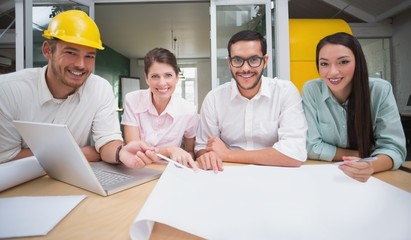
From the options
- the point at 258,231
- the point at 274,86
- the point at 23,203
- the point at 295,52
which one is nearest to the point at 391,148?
the point at 274,86

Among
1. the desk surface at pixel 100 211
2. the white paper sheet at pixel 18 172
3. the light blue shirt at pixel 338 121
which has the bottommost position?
the desk surface at pixel 100 211

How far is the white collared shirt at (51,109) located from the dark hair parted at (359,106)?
50.5 inches

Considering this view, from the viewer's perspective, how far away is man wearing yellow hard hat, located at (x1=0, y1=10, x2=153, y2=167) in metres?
1.25

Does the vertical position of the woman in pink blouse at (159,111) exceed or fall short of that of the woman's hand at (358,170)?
it exceeds it

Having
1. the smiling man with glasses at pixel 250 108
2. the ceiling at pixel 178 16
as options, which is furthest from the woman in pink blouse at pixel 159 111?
the ceiling at pixel 178 16

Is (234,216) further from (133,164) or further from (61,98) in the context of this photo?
(61,98)

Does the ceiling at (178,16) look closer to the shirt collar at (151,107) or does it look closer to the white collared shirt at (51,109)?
the shirt collar at (151,107)

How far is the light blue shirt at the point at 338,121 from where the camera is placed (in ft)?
4.01

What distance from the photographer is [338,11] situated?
5441mm

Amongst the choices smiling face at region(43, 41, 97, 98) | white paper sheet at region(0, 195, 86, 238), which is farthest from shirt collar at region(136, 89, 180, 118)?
white paper sheet at region(0, 195, 86, 238)

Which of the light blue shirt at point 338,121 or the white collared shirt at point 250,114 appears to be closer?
the light blue shirt at point 338,121

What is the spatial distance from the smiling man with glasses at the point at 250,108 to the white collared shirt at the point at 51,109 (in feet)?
2.00

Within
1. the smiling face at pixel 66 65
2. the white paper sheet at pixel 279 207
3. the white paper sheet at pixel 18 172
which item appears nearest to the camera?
the white paper sheet at pixel 279 207

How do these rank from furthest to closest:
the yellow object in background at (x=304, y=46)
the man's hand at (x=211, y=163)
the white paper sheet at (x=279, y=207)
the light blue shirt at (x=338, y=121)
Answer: the yellow object in background at (x=304, y=46) < the light blue shirt at (x=338, y=121) < the man's hand at (x=211, y=163) < the white paper sheet at (x=279, y=207)
